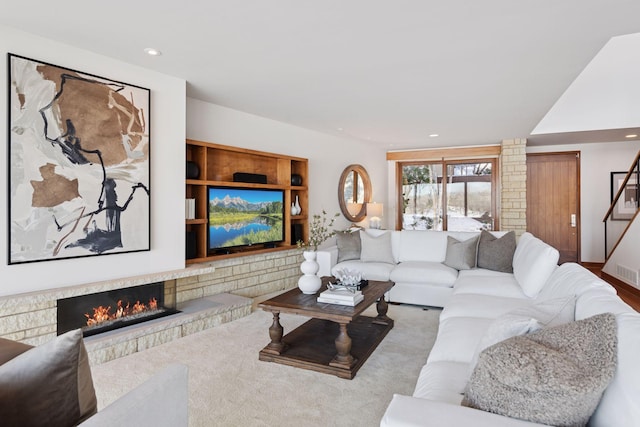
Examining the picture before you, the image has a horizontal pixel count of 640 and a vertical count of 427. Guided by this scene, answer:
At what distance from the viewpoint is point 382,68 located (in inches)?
128

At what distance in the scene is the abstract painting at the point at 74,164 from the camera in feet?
8.40

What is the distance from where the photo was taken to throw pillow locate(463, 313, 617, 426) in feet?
3.39

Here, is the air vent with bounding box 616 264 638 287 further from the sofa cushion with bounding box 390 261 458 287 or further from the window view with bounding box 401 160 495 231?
the sofa cushion with bounding box 390 261 458 287

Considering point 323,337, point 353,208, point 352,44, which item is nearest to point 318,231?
point 353,208

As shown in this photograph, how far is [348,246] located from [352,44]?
9.19 feet

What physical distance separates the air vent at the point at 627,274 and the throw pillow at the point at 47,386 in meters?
6.21

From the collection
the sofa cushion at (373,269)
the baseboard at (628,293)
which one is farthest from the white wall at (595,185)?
the sofa cushion at (373,269)

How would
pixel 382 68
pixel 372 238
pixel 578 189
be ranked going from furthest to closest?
1. pixel 578 189
2. pixel 372 238
3. pixel 382 68

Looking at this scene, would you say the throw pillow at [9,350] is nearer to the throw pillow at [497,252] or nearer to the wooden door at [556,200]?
the throw pillow at [497,252]

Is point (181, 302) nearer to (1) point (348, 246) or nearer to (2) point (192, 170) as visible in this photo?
(2) point (192, 170)

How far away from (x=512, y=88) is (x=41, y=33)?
13.5ft

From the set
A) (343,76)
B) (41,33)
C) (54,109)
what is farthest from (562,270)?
(41,33)

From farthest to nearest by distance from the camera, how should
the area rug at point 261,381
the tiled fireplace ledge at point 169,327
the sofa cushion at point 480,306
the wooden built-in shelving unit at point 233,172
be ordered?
1. the wooden built-in shelving unit at point 233,172
2. the tiled fireplace ledge at point 169,327
3. the sofa cushion at point 480,306
4. the area rug at point 261,381

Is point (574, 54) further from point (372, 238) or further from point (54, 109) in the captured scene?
point (54, 109)
